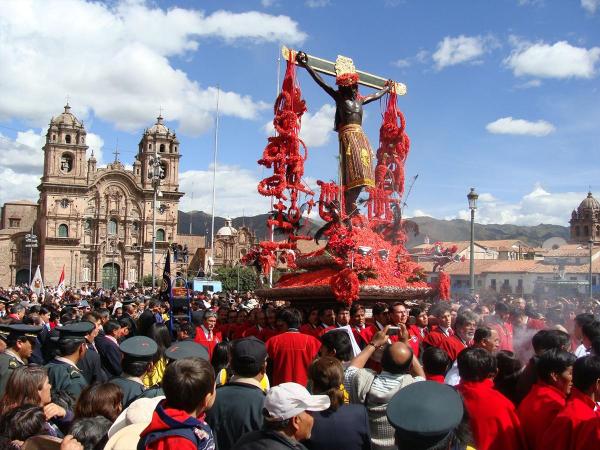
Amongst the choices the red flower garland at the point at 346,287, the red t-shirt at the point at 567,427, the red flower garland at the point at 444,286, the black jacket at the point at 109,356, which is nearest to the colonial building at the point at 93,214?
the red flower garland at the point at 444,286

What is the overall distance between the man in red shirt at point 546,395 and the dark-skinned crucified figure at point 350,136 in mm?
8695

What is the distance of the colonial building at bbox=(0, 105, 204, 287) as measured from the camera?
68938 mm

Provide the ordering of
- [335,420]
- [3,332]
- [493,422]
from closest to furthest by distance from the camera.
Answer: [335,420], [493,422], [3,332]

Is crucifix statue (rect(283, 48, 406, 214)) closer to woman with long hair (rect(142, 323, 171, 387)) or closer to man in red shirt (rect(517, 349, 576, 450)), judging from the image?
woman with long hair (rect(142, 323, 171, 387))

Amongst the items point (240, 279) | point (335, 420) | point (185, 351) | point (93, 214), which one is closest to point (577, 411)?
point (335, 420)

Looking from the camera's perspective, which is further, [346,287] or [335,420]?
[346,287]

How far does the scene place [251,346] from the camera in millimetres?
4551

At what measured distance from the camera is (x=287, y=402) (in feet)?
10.6

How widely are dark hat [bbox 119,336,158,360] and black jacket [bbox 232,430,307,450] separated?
215cm

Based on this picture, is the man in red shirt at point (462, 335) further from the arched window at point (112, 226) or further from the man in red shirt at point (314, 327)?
the arched window at point (112, 226)

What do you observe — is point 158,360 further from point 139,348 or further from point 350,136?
point 350,136

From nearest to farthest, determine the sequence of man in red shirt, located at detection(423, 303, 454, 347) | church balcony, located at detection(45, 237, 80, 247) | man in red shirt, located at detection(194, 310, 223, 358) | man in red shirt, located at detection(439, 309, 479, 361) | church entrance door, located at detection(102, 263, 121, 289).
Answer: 1. man in red shirt, located at detection(439, 309, 479, 361)
2. man in red shirt, located at detection(423, 303, 454, 347)
3. man in red shirt, located at detection(194, 310, 223, 358)
4. church balcony, located at detection(45, 237, 80, 247)
5. church entrance door, located at detection(102, 263, 121, 289)

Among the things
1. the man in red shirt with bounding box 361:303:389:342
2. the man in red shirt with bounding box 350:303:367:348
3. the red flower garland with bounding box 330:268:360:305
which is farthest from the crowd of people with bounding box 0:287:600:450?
the red flower garland with bounding box 330:268:360:305

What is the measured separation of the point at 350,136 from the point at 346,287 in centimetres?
396
